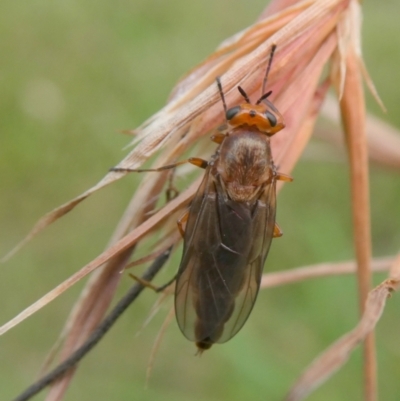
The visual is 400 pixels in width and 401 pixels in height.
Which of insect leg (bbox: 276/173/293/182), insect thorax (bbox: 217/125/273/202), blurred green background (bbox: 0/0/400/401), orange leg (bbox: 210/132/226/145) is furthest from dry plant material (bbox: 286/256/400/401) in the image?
blurred green background (bbox: 0/0/400/401)

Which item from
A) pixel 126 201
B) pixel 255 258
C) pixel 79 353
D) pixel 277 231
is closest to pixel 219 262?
pixel 255 258

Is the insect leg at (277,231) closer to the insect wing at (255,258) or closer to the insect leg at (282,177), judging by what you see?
the insect wing at (255,258)

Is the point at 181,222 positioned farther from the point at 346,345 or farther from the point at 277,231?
the point at 277,231

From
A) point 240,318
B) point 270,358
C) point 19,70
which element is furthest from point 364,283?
point 19,70

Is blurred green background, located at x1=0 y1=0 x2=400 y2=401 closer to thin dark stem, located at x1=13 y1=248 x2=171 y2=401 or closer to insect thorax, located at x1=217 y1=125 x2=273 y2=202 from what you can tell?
insect thorax, located at x1=217 y1=125 x2=273 y2=202

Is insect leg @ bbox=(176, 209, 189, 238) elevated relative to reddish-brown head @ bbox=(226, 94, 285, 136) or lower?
lower

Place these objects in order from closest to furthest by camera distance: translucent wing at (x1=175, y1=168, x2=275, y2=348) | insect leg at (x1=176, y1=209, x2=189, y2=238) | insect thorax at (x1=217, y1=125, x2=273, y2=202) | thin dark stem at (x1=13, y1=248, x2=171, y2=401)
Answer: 1. thin dark stem at (x1=13, y1=248, x2=171, y2=401)
2. insect leg at (x1=176, y1=209, x2=189, y2=238)
3. translucent wing at (x1=175, y1=168, x2=275, y2=348)
4. insect thorax at (x1=217, y1=125, x2=273, y2=202)
